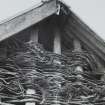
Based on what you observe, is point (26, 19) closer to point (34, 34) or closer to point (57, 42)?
point (34, 34)

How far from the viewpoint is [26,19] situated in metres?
4.46

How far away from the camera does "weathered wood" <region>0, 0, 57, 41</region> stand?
425 cm

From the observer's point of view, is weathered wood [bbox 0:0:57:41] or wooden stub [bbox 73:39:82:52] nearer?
weathered wood [bbox 0:0:57:41]

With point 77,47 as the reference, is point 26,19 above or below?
above

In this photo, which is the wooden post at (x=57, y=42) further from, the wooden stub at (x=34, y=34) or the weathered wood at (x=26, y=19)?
the weathered wood at (x=26, y=19)

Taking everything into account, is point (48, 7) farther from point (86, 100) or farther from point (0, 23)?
point (86, 100)

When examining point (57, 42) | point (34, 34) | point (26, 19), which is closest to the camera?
point (26, 19)

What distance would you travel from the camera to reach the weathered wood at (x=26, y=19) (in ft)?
13.9

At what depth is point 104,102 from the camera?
439 cm

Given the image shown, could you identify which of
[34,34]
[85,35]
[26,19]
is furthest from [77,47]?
[26,19]

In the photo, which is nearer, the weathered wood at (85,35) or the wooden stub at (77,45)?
the weathered wood at (85,35)

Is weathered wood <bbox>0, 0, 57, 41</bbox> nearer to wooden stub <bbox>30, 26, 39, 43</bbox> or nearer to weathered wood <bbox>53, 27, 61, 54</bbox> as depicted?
wooden stub <bbox>30, 26, 39, 43</bbox>

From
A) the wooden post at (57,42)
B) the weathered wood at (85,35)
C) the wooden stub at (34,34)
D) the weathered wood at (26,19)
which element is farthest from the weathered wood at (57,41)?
the weathered wood at (26,19)

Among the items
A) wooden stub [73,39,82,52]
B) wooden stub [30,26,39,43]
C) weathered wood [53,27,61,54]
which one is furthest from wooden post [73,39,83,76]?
wooden stub [30,26,39,43]
